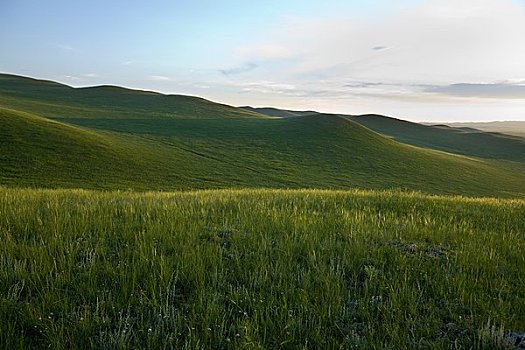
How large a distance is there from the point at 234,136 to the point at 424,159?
109ft

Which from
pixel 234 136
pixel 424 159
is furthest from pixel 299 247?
pixel 424 159

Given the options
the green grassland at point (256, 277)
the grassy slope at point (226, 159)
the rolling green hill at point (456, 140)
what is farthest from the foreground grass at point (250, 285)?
the rolling green hill at point (456, 140)

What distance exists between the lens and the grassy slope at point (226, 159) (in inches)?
1355

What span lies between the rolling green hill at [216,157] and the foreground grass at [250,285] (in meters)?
27.1

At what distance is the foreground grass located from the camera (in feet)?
9.86

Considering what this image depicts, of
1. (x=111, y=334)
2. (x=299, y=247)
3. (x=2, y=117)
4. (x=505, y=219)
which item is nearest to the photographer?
(x=111, y=334)

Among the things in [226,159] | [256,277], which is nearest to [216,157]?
[226,159]

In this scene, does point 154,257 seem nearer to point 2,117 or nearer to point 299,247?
point 299,247

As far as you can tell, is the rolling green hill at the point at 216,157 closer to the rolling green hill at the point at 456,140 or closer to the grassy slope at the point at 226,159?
the grassy slope at the point at 226,159

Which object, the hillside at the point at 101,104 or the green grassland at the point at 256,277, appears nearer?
the green grassland at the point at 256,277

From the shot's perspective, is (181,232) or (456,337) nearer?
(456,337)

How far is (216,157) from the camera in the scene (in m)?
49.9

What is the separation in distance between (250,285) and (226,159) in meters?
45.8

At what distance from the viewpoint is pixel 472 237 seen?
6.36 meters
